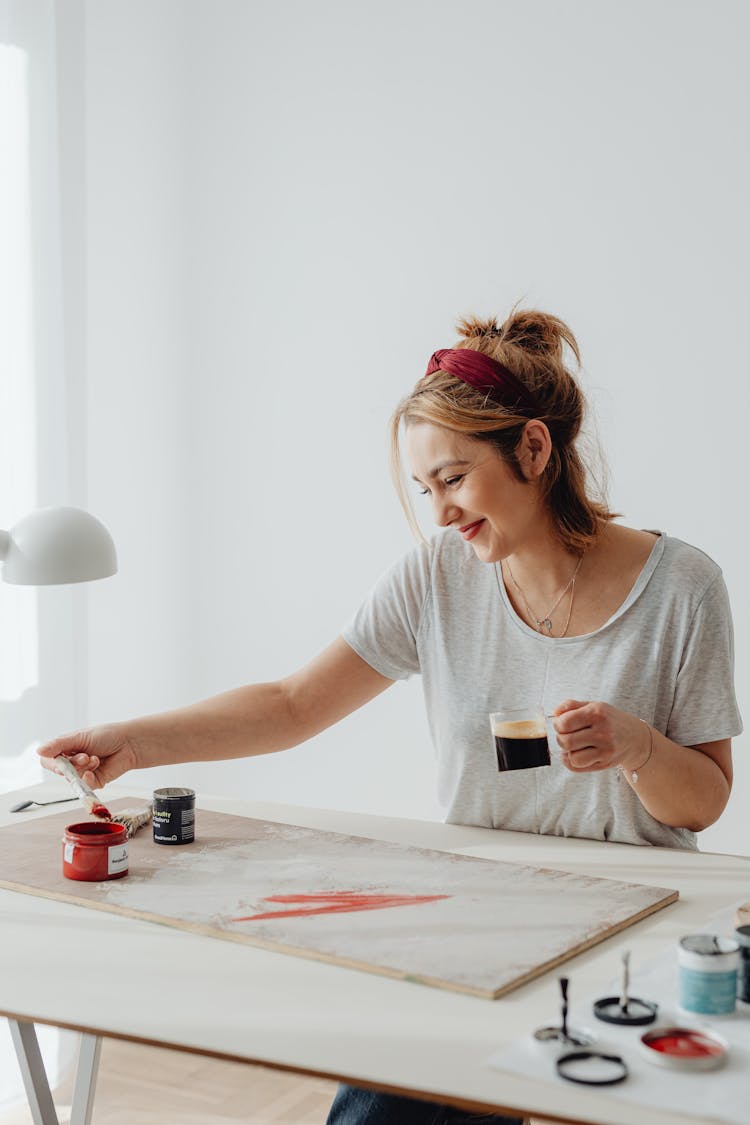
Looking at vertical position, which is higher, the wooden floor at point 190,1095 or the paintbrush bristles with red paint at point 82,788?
the paintbrush bristles with red paint at point 82,788

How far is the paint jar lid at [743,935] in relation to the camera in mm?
1337

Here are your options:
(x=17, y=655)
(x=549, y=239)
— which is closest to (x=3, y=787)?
(x=17, y=655)

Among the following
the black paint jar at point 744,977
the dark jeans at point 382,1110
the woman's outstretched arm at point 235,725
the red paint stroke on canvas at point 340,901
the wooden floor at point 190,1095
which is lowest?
the wooden floor at point 190,1095

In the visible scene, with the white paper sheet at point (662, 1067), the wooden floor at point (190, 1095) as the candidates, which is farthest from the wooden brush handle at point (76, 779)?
the wooden floor at point (190, 1095)

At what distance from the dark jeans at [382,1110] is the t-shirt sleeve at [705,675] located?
0.66 meters

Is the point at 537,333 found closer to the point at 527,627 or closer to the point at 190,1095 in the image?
the point at 527,627

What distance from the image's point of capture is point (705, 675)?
6.61 ft

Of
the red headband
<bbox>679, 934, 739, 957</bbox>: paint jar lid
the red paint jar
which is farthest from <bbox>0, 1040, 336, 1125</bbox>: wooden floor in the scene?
<bbox>679, 934, 739, 957</bbox>: paint jar lid

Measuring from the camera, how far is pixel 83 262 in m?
3.39

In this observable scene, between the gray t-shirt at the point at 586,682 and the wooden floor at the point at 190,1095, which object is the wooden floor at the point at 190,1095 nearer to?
the wooden floor at the point at 190,1095

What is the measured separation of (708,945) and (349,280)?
2591 millimetres

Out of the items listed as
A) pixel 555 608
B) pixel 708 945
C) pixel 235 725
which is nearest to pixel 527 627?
pixel 555 608

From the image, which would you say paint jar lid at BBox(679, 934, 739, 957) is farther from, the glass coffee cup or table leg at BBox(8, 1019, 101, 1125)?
table leg at BBox(8, 1019, 101, 1125)

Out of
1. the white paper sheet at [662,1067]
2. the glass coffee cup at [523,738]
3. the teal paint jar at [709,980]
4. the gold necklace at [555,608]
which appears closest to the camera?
the white paper sheet at [662,1067]
